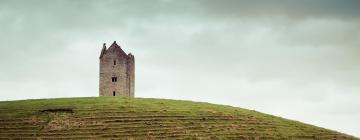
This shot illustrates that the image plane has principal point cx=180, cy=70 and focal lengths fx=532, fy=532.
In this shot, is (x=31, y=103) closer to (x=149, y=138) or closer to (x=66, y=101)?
(x=66, y=101)

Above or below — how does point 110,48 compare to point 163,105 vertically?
above

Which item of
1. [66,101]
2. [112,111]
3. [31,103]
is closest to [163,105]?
[112,111]

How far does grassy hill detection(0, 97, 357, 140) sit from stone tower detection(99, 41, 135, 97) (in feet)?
37.8

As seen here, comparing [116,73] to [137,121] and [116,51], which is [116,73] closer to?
[116,51]

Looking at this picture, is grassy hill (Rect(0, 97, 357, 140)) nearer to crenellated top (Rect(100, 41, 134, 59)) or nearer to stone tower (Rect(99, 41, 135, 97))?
stone tower (Rect(99, 41, 135, 97))

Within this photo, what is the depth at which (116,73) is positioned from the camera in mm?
86125

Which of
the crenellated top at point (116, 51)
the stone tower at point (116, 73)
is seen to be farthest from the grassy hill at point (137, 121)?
the crenellated top at point (116, 51)

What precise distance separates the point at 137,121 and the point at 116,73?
24.5 m

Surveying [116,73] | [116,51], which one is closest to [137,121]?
[116,73]

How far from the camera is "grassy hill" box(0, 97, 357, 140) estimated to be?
58.9m

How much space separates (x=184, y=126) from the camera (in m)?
61.9

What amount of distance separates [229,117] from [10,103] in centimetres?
3060

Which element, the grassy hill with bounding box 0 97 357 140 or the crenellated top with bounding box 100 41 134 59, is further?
the crenellated top with bounding box 100 41 134 59

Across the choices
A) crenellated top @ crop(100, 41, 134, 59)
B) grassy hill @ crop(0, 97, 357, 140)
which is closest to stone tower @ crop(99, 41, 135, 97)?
crenellated top @ crop(100, 41, 134, 59)
